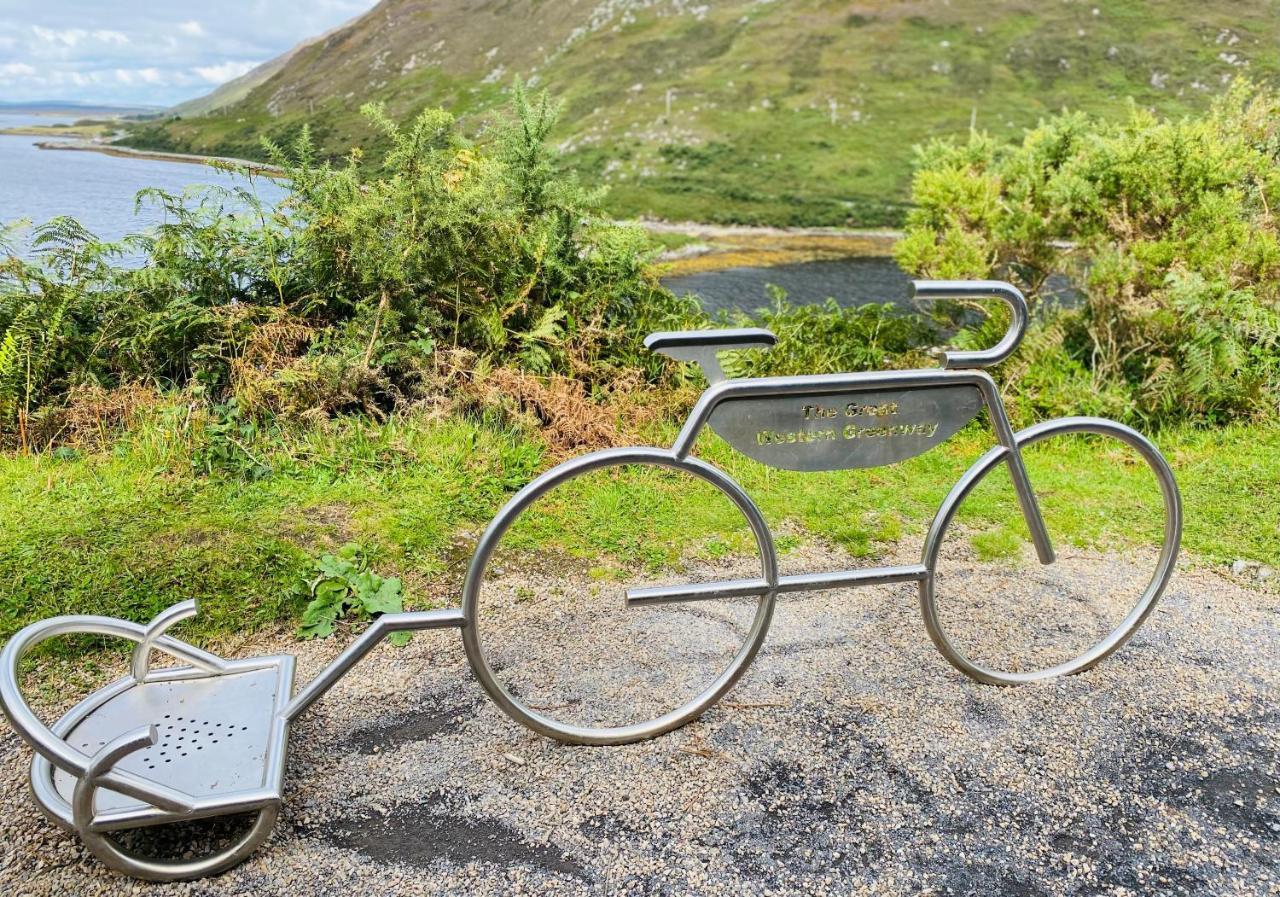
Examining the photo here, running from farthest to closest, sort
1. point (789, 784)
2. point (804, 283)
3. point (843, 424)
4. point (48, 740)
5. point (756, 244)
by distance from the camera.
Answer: point (756, 244) < point (804, 283) < point (843, 424) < point (789, 784) < point (48, 740)

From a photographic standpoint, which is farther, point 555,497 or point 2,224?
point 2,224

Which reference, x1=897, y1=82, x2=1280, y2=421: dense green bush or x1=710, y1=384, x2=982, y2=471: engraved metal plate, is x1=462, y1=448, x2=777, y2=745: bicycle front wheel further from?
x1=897, y1=82, x2=1280, y2=421: dense green bush

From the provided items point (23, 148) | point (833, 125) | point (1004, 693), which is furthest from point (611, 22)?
point (1004, 693)

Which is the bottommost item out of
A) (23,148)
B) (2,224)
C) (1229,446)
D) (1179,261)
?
(1229,446)

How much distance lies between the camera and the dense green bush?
5730mm

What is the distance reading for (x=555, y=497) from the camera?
430cm

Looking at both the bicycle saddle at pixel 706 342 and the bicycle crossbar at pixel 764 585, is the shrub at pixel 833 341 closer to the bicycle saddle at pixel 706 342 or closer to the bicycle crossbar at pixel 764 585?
the bicycle crossbar at pixel 764 585

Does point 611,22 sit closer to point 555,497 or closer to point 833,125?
point 833,125

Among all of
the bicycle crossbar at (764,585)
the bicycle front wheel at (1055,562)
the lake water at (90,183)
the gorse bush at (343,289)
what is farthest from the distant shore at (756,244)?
the bicycle crossbar at (764,585)

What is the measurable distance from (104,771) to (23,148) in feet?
19.4

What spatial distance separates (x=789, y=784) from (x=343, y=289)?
4112 millimetres

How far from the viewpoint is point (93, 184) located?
5.38m

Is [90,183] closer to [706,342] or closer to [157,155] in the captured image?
[157,155]

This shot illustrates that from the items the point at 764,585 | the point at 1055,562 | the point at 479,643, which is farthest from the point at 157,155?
the point at 1055,562
